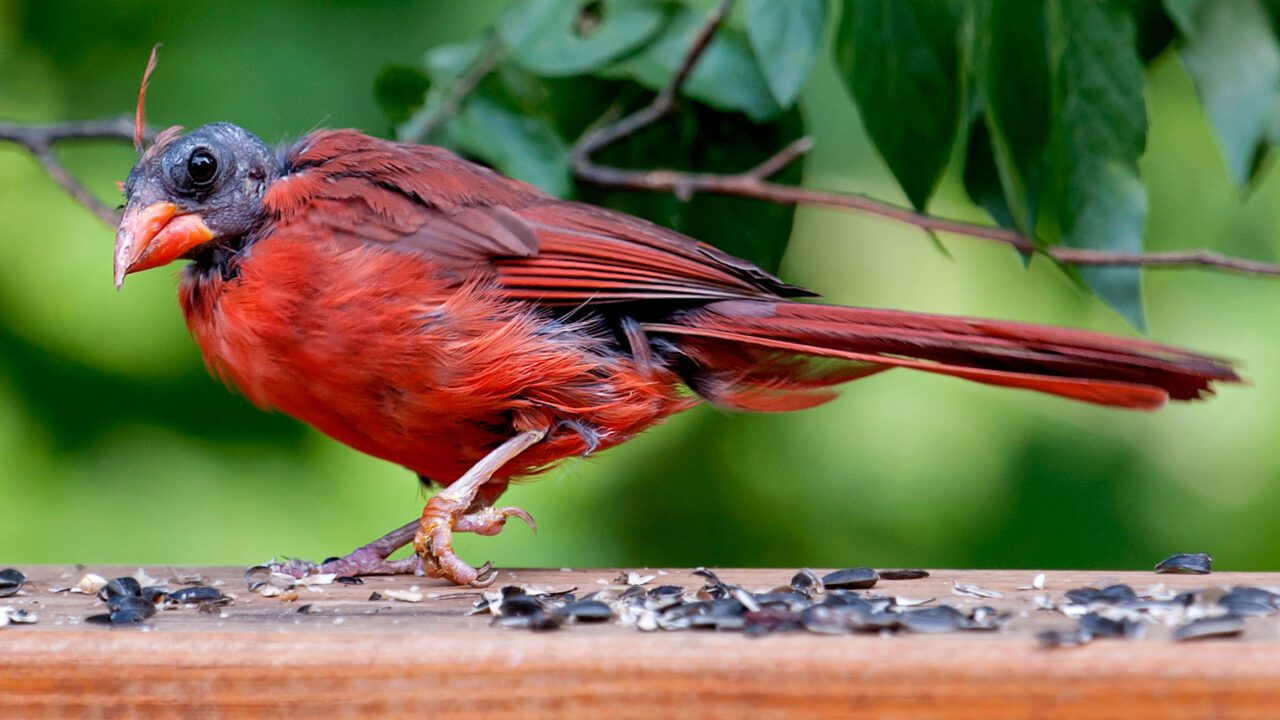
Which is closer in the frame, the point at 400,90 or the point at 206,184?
the point at 206,184

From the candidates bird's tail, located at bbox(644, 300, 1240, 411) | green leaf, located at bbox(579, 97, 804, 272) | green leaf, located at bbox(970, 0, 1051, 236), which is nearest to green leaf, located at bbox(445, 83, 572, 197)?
green leaf, located at bbox(579, 97, 804, 272)

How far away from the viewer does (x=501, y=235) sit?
119 inches

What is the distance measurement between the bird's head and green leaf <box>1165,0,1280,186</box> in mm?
1969

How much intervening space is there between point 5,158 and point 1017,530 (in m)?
3.21

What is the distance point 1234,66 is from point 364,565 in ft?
6.92

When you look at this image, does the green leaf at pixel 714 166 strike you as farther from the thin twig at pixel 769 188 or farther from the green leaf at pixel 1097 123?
the green leaf at pixel 1097 123

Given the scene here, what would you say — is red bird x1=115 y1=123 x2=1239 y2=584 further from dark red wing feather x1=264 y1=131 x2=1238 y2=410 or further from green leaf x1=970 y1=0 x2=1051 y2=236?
green leaf x1=970 y1=0 x2=1051 y2=236

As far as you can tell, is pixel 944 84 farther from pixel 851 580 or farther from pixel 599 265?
pixel 851 580

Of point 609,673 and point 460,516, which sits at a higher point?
point 460,516

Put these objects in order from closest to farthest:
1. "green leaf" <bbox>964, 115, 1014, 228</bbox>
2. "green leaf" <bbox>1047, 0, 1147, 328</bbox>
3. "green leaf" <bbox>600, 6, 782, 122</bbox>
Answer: "green leaf" <bbox>1047, 0, 1147, 328</bbox> < "green leaf" <bbox>964, 115, 1014, 228</bbox> < "green leaf" <bbox>600, 6, 782, 122</bbox>

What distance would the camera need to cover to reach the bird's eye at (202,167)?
3.02m

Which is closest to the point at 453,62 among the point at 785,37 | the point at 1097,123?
the point at 785,37

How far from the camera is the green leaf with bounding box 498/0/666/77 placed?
3227 millimetres

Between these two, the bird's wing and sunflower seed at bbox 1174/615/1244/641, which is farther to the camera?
the bird's wing
